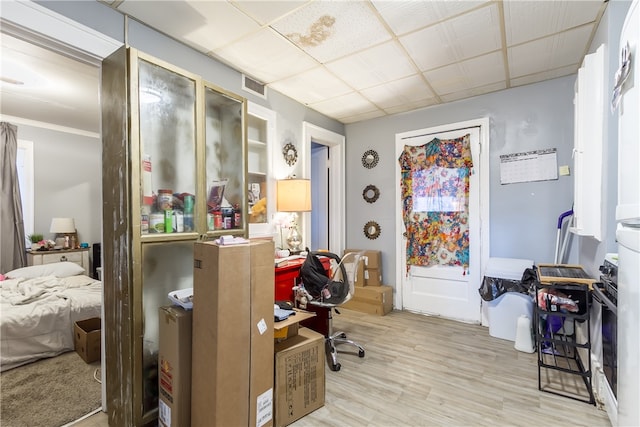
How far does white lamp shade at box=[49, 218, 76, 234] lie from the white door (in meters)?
4.98

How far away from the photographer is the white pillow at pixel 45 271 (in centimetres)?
353

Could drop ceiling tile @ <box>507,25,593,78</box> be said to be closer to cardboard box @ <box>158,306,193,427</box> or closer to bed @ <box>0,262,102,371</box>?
cardboard box @ <box>158,306,193,427</box>

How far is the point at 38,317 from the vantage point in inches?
99.0

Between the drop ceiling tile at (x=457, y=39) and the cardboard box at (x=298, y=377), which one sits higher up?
the drop ceiling tile at (x=457, y=39)

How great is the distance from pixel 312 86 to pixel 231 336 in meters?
2.56

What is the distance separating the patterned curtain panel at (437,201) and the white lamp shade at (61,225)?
16.6 feet

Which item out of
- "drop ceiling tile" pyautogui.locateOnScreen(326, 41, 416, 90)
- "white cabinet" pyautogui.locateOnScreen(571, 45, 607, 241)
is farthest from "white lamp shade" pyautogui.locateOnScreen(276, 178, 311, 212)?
"white cabinet" pyautogui.locateOnScreen(571, 45, 607, 241)

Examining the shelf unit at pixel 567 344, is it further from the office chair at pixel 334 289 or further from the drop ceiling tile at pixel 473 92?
the drop ceiling tile at pixel 473 92

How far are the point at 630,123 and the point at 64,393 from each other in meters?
3.37

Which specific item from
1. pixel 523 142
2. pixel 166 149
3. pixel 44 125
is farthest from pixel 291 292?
pixel 44 125

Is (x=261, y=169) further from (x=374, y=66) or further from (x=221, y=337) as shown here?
(x=221, y=337)

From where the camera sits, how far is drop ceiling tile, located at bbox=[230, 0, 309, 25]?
184 cm

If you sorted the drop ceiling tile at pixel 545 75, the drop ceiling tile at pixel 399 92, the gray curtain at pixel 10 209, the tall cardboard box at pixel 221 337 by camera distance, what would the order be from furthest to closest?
the gray curtain at pixel 10 209
the drop ceiling tile at pixel 399 92
the drop ceiling tile at pixel 545 75
the tall cardboard box at pixel 221 337

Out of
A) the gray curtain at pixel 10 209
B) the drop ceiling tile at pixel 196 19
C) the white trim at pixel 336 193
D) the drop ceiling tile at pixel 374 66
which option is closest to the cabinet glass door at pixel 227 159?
the drop ceiling tile at pixel 196 19
